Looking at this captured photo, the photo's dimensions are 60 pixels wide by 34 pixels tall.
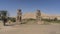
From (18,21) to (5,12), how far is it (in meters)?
4.68

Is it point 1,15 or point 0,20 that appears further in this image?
point 1,15

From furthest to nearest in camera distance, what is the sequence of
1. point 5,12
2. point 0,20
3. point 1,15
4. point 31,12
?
point 31,12
point 5,12
point 1,15
point 0,20

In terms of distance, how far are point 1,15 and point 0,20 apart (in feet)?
10.1

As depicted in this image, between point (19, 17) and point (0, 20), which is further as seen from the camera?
point (19, 17)

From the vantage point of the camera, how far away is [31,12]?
106125 mm

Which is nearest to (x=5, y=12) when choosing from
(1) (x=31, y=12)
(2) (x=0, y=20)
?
(2) (x=0, y=20)

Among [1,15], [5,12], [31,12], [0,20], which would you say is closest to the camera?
[0,20]

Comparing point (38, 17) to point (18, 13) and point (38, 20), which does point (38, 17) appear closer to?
point (38, 20)

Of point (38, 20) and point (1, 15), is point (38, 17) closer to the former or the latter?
point (38, 20)

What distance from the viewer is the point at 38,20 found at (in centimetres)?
4516

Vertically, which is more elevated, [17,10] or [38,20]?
[17,10]

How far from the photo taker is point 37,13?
4509cm

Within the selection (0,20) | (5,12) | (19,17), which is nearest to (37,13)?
(19,17)

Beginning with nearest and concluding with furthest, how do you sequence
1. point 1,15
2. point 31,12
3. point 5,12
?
point 1,15, point 5,12, point 31,12
